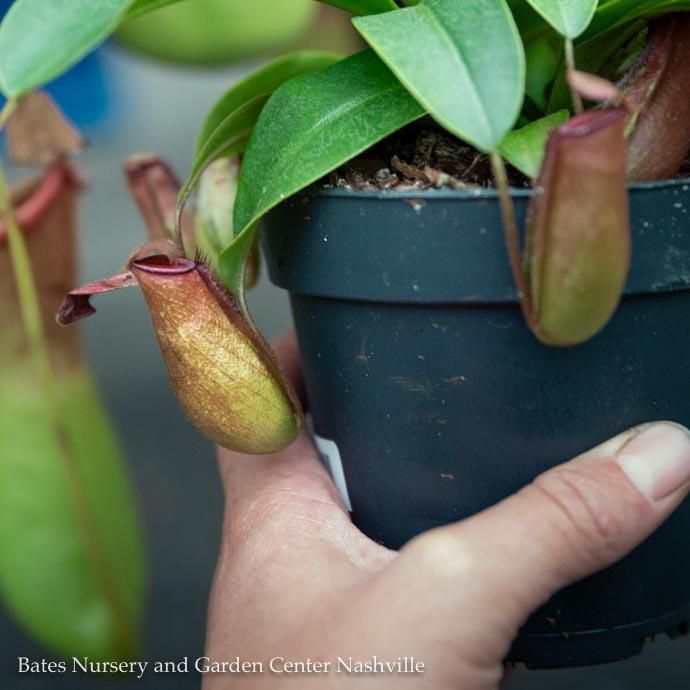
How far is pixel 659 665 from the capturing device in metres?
1.33

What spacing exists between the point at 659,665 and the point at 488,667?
104cm

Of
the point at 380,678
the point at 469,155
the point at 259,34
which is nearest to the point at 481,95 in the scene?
the point at 469,155

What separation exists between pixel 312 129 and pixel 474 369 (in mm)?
155

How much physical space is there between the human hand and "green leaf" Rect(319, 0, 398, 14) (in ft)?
0.92

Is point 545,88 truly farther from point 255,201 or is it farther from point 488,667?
point 488,667

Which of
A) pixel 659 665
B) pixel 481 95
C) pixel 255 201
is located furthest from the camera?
pixel 659 665

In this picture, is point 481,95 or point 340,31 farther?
point 340,31

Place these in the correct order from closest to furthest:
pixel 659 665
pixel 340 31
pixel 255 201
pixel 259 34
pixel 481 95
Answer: pixel 481 95
pixel 255 201
pixel 259 34
pixel 340 31
pixel 659 665

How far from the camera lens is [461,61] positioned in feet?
1.24

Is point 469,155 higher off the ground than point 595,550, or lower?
higher

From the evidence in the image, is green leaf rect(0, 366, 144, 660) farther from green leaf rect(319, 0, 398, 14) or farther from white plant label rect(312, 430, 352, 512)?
green leaf rect(319, 0, 398, 14)

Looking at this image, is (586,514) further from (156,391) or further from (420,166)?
(156,391)

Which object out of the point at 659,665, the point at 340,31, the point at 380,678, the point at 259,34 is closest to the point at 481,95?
the point at 380,678

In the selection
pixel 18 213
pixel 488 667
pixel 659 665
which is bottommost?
pixel 659 665
